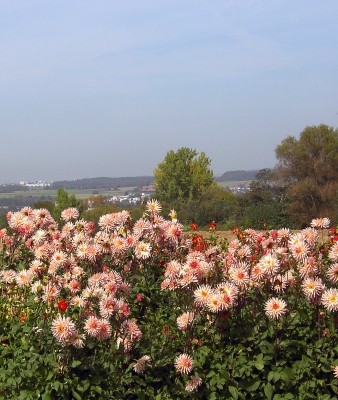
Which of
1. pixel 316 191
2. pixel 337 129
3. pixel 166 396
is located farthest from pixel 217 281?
pixel 337 129

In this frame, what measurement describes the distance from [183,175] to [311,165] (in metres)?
21.3

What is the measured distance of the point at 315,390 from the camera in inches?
136

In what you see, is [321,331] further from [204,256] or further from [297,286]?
[204,256]

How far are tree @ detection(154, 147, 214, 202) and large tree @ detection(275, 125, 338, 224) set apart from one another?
60.7ft

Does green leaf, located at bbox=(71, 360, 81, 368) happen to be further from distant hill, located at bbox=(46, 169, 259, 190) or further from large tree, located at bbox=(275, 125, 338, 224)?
distant hill, located at bbox=(46, 169, 259, 190)

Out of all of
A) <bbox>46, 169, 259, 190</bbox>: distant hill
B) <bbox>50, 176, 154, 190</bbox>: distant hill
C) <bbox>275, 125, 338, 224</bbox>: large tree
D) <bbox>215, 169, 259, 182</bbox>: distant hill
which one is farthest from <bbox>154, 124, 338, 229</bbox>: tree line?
<bbox>215, 169, 259, 182</bbox>: distant hill

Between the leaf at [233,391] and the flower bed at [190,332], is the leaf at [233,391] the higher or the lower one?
the lower one

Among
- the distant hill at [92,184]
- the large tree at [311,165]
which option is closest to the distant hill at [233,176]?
the distant hill at [92,184]

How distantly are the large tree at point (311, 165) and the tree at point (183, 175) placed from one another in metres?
18.5

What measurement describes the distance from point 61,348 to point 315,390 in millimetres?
1548

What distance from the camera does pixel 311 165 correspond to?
3681 centimetres

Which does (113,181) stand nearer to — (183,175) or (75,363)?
(183,175)

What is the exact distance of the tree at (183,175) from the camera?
184 feet

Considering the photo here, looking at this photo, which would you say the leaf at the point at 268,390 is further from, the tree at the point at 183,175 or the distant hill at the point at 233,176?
the distant hill at the point at 233,176
